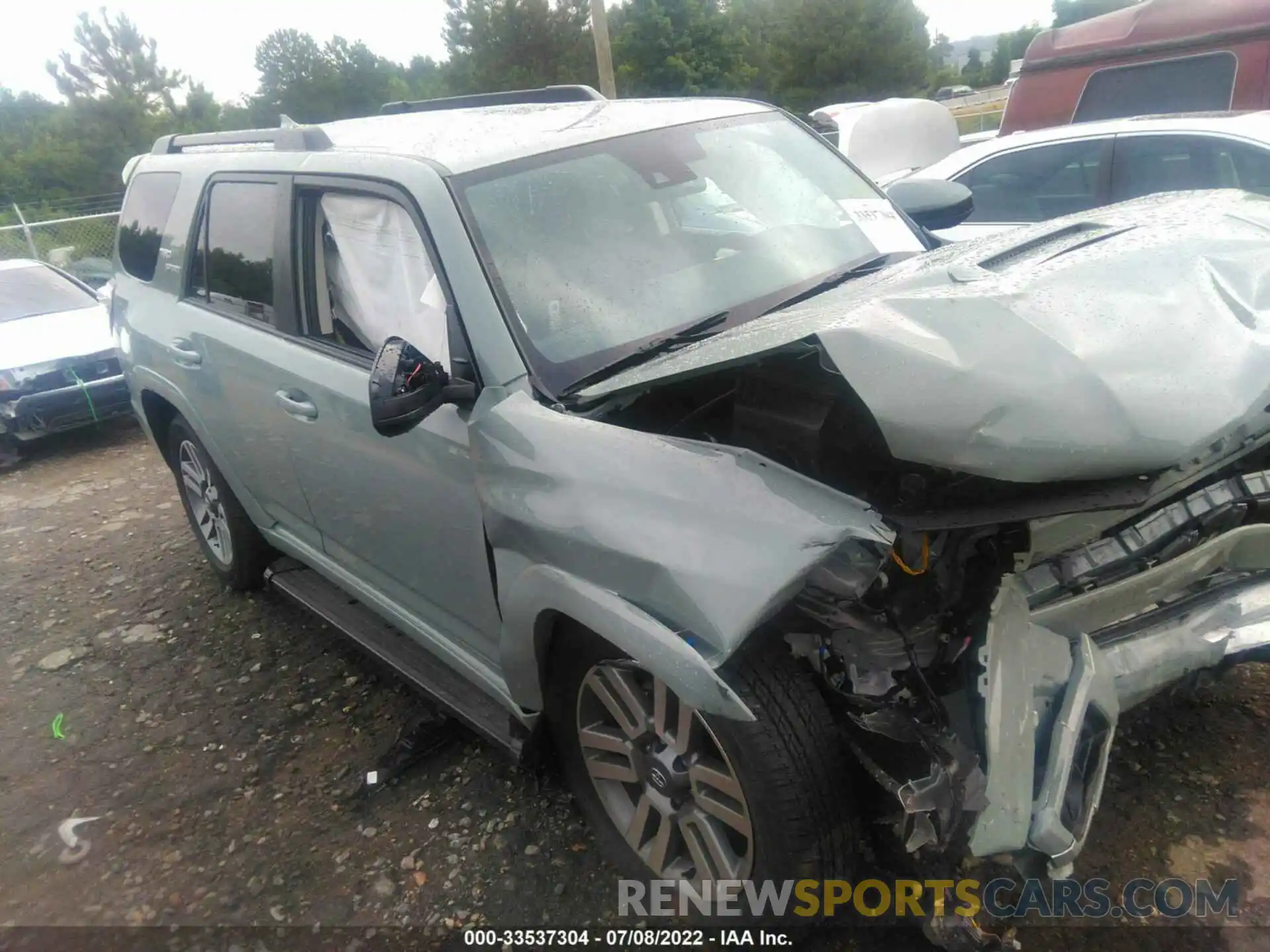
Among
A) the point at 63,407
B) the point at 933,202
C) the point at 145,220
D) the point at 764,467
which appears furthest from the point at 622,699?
the point at 63,407

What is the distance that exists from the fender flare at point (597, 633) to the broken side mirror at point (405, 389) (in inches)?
18.3

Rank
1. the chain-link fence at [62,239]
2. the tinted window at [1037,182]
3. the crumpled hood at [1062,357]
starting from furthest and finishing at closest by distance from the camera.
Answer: the chain-link fence at [62,239], the tinted window at [1037,182], the crumpled hood at [1062,357]

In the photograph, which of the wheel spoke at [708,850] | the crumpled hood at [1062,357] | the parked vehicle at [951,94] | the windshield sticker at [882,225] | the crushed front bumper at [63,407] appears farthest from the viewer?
the parked vehicle at [951,94]

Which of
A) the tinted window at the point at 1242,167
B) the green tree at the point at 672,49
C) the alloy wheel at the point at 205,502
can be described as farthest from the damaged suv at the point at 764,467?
the green tree at the point at 672,49

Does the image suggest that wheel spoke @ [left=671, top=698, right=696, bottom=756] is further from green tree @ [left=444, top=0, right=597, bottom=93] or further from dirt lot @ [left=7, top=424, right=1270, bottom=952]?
green tree @ [left=444, top=0, right=597, bottom=93]

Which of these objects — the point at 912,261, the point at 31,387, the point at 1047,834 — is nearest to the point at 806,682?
the point at 1047,834

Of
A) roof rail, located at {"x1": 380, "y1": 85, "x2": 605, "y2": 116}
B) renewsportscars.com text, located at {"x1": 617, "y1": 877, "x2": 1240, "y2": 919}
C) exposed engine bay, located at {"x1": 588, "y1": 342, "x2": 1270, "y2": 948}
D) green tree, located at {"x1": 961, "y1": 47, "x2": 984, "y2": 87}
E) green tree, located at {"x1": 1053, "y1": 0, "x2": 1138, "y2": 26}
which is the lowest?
green tree, located at {"x1": 961, "y1": 47, "x2": 984, "y2": 87}

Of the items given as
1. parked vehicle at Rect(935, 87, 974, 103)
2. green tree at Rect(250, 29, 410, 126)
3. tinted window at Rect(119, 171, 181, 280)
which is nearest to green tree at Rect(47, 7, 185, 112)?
green tree at Rect(250, 29, 410, 126)

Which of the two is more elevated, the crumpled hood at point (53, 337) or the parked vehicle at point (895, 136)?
the parked vehicle at point (895, 136)

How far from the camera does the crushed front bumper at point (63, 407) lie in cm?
729

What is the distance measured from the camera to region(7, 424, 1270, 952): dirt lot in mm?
2479

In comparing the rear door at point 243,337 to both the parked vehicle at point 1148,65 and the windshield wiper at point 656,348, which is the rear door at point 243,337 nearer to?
the windshield wiper at point 656,348

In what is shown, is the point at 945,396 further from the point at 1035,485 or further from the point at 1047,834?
the point at 1047,834

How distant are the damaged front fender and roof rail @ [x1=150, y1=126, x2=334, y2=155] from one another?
4.71 feet
